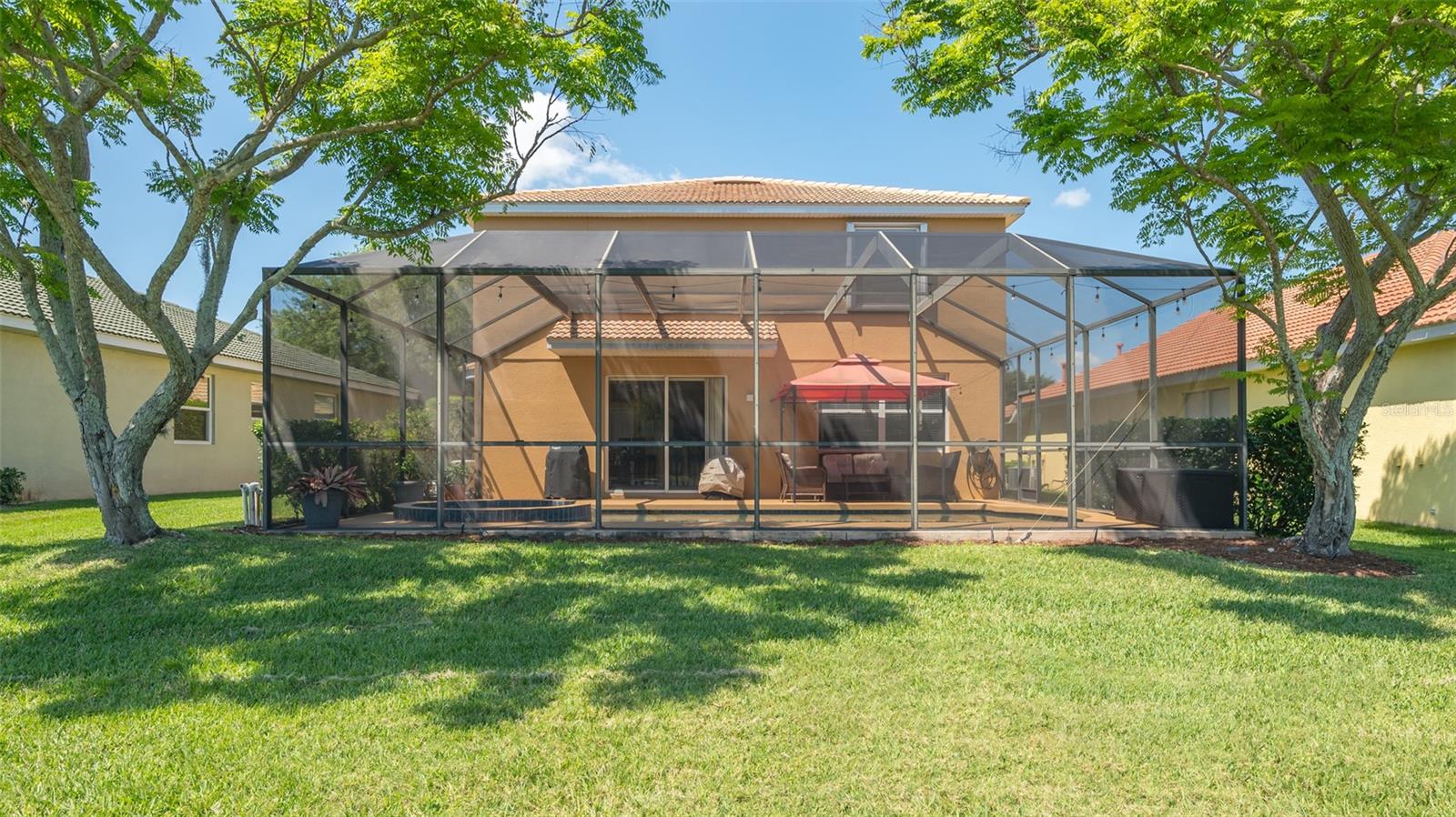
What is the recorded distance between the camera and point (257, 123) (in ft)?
26.7

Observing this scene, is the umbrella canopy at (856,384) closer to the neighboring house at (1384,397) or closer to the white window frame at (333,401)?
the neighboring house at (1384,397)

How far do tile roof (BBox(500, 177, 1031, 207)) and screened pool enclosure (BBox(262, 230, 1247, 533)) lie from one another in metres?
3.67

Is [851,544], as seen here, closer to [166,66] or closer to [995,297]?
[995,297]

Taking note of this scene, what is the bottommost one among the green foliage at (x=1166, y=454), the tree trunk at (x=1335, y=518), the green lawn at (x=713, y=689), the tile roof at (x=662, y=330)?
the green lawn at (x=713, y=689)

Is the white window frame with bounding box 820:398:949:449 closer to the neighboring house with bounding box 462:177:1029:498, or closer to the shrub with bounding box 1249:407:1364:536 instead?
the neighboring house with bounding box 462:177:1029:498

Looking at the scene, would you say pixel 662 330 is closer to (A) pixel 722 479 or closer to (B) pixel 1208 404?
(A) pixel 722 479

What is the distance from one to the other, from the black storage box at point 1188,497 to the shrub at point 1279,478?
84cm

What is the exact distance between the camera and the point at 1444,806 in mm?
2668

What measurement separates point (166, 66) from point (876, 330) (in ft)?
31.0

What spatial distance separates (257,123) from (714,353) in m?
6.70

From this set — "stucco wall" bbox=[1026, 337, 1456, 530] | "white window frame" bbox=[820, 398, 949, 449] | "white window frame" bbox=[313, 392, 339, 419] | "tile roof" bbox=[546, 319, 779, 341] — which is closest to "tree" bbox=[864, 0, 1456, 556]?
"stucco wall" bbox=[1026, 337, 1456, 530]

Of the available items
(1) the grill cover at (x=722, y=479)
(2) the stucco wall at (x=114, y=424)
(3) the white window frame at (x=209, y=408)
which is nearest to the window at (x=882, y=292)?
(1) the grill cover at (x=722, y=479)

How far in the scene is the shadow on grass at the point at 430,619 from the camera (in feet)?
12.4

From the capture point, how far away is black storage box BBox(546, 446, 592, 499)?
1157 centimetres
